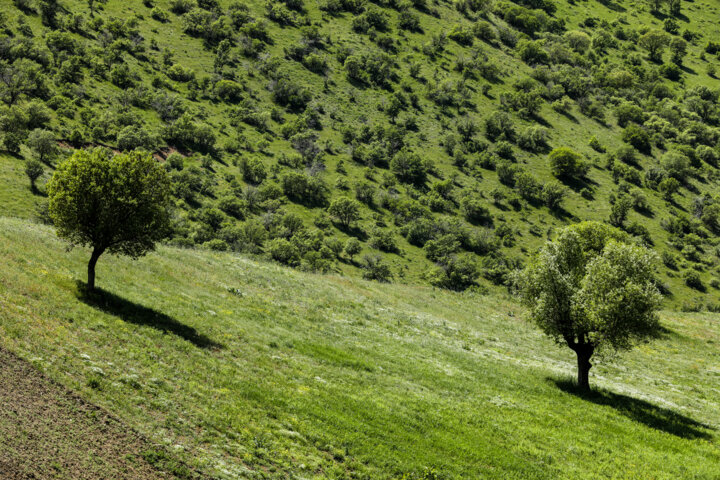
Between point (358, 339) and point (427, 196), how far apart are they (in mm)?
117048

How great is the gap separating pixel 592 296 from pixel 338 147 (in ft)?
456

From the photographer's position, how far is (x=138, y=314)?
87.0ft

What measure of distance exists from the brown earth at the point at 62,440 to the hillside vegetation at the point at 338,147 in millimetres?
86192

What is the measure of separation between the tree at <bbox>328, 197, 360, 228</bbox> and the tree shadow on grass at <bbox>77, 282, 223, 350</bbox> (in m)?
105

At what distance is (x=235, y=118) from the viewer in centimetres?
15900

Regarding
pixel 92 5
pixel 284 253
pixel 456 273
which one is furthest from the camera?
pixel 92 5

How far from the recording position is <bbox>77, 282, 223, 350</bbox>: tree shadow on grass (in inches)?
993

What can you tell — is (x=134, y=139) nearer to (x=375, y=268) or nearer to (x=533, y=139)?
(x=375, y=268)

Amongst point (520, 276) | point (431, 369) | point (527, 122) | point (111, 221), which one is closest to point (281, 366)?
point (431, 369)

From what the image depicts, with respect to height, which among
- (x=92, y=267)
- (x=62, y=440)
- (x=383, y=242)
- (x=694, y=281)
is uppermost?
(x=62, y=440)

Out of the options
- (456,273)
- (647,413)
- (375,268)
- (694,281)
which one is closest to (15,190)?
(375,268)

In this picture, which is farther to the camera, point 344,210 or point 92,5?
point 92,5

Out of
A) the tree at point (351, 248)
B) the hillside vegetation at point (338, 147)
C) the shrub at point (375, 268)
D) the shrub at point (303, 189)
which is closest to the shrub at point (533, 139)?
the hillside vegetation at point (338, 147)

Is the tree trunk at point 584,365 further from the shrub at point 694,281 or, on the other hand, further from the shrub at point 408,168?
the shrub at point 408,168
